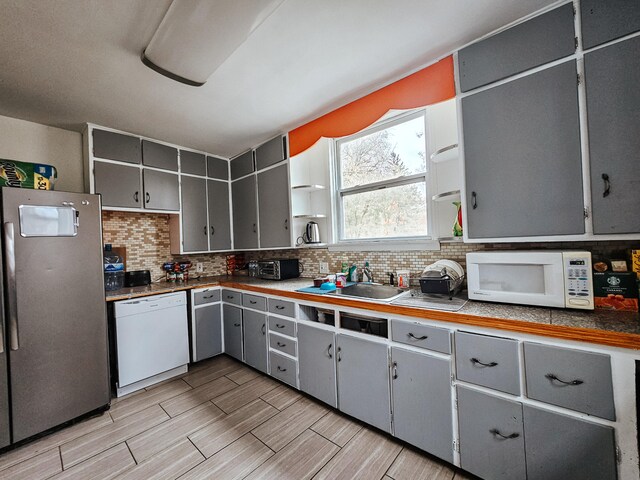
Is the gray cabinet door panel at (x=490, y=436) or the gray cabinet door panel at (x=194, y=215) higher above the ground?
the gray cabinet door panel at (x=194, y=215)

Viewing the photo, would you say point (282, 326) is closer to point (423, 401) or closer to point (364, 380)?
point (364, 380)

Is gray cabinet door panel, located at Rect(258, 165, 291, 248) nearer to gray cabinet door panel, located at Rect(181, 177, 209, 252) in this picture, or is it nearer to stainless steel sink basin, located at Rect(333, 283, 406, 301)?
gray cabinet door panel, located at Rect(181, 177, 209, 252)

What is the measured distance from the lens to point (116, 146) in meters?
2.72

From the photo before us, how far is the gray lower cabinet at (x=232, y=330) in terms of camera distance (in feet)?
9.57

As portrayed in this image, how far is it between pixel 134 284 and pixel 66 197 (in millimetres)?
1212

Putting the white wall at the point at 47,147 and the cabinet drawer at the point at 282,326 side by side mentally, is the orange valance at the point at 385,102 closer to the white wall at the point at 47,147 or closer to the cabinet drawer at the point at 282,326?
the cabinet drawer at the point at 282,326

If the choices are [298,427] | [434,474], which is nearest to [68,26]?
[298,427]

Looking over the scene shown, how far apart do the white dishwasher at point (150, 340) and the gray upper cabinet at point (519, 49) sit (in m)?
3.12

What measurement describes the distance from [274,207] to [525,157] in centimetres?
226

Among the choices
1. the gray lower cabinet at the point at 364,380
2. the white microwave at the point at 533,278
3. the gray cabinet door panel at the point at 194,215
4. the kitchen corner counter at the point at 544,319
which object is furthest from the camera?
the gray cabinet door panel at the point at 194,215

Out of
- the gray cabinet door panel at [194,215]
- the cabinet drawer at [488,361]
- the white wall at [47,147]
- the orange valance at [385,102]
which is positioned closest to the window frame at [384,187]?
the orange valance at [385,102]

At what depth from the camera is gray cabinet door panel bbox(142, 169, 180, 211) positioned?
9.59 ft

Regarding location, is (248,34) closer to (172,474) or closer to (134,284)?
(172,474)

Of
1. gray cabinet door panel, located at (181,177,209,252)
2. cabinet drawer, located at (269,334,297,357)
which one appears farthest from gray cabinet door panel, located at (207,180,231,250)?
cabinet drawer, located at (269,334,297,357)
